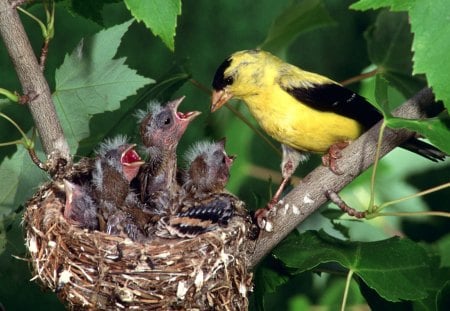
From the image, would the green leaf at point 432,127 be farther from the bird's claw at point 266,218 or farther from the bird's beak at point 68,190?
the bird's beak at point 68,190

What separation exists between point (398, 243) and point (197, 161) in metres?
0.68

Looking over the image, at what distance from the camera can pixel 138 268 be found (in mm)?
1984

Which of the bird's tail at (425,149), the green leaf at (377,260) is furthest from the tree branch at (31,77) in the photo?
the bird's tail at (425,149)

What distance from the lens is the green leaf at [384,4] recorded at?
5.10 feet

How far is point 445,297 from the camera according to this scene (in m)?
2.10

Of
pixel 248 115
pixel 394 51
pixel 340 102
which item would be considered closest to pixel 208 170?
pixel 340 102

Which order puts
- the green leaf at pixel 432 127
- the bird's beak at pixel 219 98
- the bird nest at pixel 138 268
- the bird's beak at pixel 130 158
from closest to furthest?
the green leaf at pixel 432 127 → the bird nest at pixel 138 268 → the bird's beak at pixel 130 158 → the bird's beak at pixel 219 98

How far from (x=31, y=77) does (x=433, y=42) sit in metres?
0.86

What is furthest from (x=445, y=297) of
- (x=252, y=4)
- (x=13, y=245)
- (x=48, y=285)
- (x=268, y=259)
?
(x=252, y=4)

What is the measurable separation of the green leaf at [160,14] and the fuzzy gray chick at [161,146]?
0.84m

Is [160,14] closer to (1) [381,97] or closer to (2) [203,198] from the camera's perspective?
(1) [381,97]

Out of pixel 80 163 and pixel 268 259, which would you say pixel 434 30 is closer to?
pixel 268 259

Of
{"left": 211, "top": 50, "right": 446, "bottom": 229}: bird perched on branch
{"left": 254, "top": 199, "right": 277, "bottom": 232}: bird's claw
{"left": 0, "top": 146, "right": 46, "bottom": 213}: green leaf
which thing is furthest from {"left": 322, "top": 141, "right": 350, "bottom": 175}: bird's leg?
{"left": 0, "top": 146, "right": 46, "bottom": 213}: green leaf

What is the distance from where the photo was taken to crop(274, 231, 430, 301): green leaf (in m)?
1.98
